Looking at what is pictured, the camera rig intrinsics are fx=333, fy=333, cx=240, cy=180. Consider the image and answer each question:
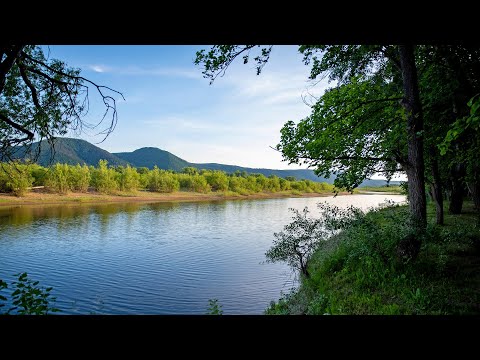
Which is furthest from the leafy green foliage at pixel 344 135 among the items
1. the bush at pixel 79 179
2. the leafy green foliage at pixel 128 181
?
the leafy green foliage at pixel 128 181

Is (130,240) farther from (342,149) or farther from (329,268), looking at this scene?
(342,149)

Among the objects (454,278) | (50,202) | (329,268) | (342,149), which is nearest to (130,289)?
(329,268)

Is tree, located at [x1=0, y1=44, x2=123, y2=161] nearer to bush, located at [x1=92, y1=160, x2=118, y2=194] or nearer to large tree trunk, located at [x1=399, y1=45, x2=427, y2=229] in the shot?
large tree trunk, located at [x1=399, y1=45, x2=427, y2=229]

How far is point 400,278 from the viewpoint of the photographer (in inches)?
268

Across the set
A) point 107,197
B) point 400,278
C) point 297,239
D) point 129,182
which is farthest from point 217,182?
point 400,278

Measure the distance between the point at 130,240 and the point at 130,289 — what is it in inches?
437

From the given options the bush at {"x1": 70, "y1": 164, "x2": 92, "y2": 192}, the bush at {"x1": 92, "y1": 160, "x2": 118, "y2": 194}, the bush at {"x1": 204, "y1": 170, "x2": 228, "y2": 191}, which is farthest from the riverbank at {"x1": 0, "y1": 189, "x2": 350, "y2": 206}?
the bush at {"x1": 204, "y1": 170, "x2": 228, "y2": 191}

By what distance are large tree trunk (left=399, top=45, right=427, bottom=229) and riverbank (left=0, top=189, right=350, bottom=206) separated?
4472 cm

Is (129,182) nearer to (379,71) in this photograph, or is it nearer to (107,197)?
(107,197)

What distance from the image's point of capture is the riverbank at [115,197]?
53.1 m
